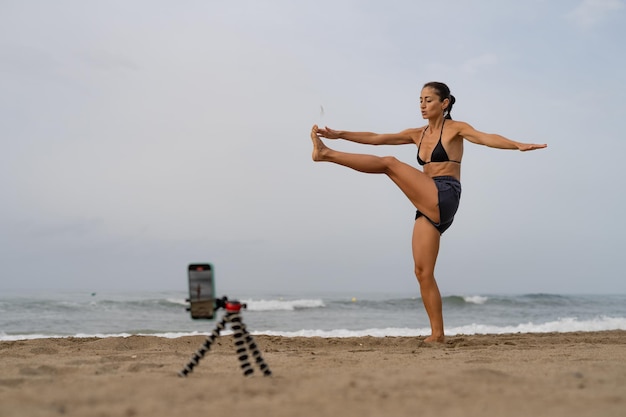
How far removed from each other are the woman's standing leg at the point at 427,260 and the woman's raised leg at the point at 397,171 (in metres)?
0.14

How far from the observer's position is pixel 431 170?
225 inches

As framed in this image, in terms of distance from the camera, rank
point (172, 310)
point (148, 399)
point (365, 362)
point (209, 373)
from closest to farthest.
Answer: point (148, 399)
point (209, 373)
point (365, 362)
point (172, 310)

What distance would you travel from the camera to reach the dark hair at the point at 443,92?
580 cm

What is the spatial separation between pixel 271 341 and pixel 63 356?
2191mm

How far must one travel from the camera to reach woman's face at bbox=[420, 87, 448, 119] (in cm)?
577

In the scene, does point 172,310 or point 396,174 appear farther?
point 172,310

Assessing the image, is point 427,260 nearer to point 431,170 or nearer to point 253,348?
point 431,170

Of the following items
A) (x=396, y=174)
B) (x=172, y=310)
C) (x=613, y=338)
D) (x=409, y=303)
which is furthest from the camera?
(x=409, y=303)

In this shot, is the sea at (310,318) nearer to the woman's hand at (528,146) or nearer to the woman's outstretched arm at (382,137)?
the woman's outstretched arm at (382,137)

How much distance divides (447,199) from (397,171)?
60 centimetres

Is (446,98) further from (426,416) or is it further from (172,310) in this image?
(172,310)

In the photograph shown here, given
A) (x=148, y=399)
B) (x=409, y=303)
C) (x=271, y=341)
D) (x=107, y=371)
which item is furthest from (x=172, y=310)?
(x=148, y=399)

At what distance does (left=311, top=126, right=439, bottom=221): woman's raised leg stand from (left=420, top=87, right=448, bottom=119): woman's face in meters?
0.67

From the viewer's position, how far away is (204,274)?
3.22 metres
